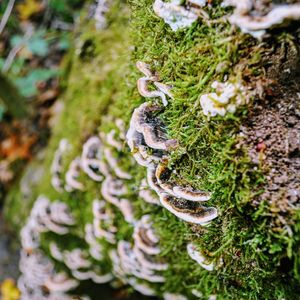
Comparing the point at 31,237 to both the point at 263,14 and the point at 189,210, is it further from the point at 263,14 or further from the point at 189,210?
the point at 263,14

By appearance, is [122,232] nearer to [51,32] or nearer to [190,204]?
[190,204]

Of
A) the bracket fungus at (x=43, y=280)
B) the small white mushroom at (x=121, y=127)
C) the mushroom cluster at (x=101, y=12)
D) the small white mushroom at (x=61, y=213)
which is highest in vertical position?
the mushroom cluster at (x=101, y=12)

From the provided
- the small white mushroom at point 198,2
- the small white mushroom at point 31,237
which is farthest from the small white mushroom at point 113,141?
the small white mushroom at point 31,237

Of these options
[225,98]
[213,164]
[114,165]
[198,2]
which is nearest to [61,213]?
[114,165]

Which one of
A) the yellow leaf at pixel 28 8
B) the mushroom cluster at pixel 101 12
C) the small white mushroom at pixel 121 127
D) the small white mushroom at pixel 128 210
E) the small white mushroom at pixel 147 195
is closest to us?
the small white mushroom at pixel 147 195

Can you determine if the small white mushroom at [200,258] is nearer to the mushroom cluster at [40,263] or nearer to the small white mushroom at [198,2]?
the small white mushroom at [198,2]

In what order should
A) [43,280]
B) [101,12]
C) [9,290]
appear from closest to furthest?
[101,12] → [43,280] → [9,290]

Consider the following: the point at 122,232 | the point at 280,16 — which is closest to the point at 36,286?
the point at 122,232
